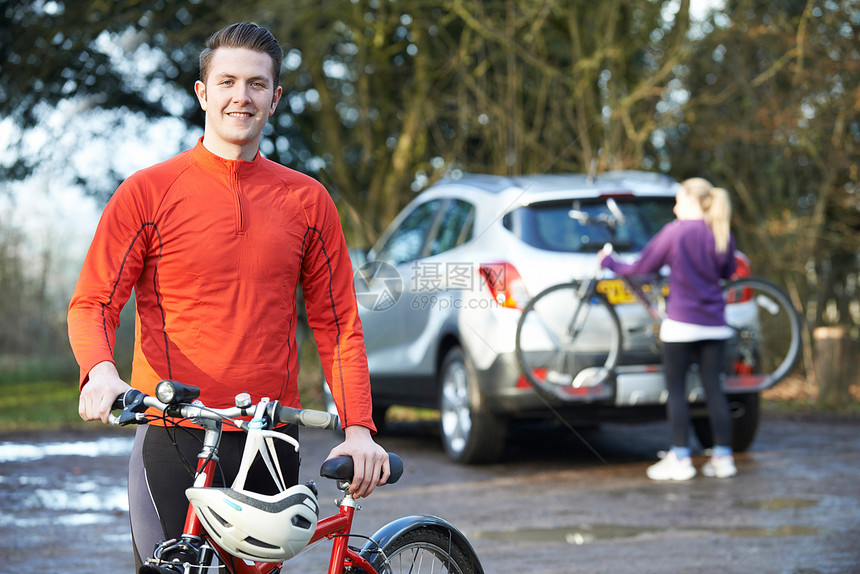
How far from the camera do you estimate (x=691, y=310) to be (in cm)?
806

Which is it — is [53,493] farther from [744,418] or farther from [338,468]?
[338,468]

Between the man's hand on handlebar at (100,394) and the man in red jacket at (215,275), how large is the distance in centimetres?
33

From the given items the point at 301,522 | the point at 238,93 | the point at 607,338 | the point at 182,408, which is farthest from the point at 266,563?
the point at 607,338

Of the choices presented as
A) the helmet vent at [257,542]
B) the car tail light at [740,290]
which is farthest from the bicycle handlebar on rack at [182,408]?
the car tail light at [740,290]

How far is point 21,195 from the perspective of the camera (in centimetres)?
1745

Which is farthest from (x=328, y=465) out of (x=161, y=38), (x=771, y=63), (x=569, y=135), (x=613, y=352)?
(x=161, y=38)

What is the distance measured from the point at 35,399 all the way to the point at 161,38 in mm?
5814

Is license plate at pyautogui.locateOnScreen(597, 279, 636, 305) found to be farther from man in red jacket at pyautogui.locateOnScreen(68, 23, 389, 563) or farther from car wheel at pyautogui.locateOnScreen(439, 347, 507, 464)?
man in red jacket at pyautogui.locateOnScreen(68, 23, 389, 563)

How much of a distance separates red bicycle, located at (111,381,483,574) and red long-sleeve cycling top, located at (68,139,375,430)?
11.9 inches

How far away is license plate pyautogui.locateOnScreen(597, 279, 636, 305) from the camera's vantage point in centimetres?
809

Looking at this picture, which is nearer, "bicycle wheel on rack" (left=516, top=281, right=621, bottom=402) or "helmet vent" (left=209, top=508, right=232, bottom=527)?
"helmet vent" (left=209, top=508, right=232, bottom=527)

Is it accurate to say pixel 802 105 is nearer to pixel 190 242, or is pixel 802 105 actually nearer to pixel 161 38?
pixel 161 38

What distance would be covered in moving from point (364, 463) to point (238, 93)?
959 millimetres

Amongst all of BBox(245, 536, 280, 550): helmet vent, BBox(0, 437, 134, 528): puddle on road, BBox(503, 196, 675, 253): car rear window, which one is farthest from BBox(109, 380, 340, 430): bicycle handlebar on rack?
BBox(503, 196, 675, 253): car rear window
